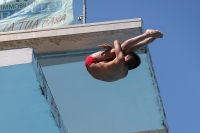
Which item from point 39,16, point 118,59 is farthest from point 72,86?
point 118,59

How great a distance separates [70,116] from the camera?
8992mm

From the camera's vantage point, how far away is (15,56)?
6.84m

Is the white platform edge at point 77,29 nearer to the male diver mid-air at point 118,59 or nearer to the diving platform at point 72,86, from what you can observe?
the diving platform at point 72,86

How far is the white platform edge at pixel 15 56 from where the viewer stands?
6.71 m

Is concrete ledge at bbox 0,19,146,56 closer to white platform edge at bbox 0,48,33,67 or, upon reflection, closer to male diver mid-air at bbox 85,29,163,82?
white platform edge at bbox 0,48,33,67

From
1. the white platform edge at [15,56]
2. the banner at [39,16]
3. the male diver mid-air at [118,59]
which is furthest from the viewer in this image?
the banner at [39,16]

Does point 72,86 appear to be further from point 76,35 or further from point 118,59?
point 118,59

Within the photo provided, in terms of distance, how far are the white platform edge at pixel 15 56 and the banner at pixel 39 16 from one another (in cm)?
231

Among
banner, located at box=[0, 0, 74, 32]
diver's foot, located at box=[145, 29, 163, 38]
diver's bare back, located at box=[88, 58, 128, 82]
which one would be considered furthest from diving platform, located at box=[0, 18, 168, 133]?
banner, located at box=[0, 0, 74, 32]

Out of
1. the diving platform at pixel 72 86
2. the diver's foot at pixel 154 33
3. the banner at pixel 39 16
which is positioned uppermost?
the banner at pixel 39 16

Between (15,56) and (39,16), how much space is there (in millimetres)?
2733

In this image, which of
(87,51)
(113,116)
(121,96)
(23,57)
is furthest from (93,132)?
(23,57)

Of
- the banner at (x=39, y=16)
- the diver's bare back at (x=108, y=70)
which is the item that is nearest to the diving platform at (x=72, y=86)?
the diver's bare back at (x=108, y=70)

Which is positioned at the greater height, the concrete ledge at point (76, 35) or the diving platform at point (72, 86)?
the concrete ledge at point (76, 35)
